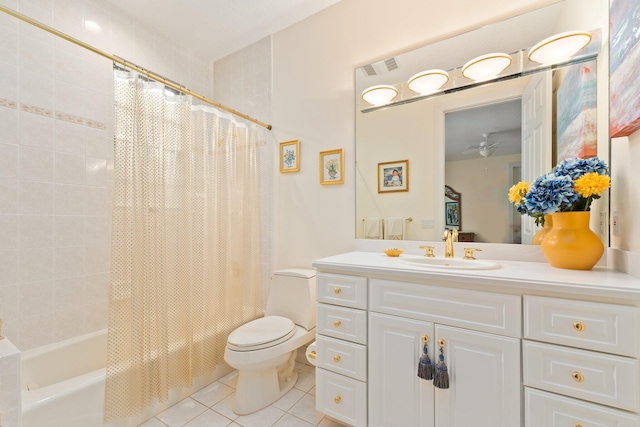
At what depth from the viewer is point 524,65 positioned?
1.44 m

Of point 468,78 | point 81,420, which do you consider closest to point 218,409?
point 81,420

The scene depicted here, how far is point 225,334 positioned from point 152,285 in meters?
0.69

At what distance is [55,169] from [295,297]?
1.75m

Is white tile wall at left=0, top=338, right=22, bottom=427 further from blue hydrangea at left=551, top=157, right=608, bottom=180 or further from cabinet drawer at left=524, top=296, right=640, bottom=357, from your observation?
blue hydrangea at left=551, top=157, right=608, bottom=180

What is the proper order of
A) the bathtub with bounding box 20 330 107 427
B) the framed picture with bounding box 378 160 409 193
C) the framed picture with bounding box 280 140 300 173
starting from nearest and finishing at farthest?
the bathtub with bounding box 20 330 107 427 < the framed picture with bounding box 378 160 409 193 < the framed picture with bounding box 280 140 300 173

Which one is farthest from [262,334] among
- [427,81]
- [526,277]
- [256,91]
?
[256,91]

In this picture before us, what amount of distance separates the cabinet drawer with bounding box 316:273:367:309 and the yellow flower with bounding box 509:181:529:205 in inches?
32.9

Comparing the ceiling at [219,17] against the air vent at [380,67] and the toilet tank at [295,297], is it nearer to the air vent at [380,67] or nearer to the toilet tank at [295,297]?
the air vent at [380,67]

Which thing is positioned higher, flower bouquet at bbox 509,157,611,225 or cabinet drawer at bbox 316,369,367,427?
flower bouquet at bbox 509,157,611,225

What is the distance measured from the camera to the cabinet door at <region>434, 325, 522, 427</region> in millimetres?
1002

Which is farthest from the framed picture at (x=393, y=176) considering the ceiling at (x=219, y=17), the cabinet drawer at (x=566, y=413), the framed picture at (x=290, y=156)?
the ceiling at (x=219, y=17)

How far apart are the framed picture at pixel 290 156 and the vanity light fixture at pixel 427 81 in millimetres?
931

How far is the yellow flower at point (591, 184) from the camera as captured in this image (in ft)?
3.48

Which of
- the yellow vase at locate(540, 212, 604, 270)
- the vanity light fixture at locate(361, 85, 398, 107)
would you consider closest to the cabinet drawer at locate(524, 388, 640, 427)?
the yellow vase at locate(540, 212, 604, 270)
